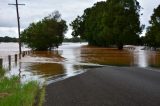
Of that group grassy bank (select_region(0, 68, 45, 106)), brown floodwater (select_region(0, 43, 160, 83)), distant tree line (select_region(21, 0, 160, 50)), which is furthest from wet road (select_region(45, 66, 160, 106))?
distant tree line (select_region(21, 0, 160, 50))

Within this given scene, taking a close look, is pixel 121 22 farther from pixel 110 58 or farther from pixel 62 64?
pixel 62 64

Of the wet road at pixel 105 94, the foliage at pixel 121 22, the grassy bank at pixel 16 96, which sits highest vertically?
the foliage at pixel 121 22

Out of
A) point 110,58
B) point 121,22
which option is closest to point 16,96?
point 110,58

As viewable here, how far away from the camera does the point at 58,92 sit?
649 inches

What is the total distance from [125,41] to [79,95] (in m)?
77.9

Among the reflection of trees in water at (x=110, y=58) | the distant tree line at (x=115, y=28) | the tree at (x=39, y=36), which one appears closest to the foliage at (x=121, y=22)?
the distant tree line at (x=115, y=28)

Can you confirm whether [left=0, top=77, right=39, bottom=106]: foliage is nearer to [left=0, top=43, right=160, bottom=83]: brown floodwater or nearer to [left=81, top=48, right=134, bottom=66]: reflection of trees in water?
[left=0, top=43, right=160, bottom=83]: brown floodwater

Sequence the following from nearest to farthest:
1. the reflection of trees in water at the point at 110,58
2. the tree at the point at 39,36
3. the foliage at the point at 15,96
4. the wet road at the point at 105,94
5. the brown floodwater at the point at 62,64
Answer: the foliage at the point at 15,96, the wet road at the point at 105,94, the brown floodwater at the point at 62,64, the reflection of trees in water at the point at 110,58, the tree at the point at 39,36

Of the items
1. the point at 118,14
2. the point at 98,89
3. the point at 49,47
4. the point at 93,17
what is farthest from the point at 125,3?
the point at 98,89

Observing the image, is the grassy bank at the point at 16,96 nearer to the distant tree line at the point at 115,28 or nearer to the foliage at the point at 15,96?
the foliage at the point at 15,96

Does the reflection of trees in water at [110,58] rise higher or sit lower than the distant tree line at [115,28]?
lower

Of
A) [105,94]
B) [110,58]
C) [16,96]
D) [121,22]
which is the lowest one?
[110,58]

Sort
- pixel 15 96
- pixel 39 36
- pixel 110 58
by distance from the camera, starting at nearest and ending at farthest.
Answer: pixel 15 96
pixel 110 58
pixel 39 36

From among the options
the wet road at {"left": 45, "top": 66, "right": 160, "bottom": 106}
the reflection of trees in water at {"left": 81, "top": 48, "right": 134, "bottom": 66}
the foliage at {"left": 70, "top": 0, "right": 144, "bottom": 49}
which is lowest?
the reflection of trees in water at {"left": 81, "top": 48, "right": 134, "bottom": 66}
